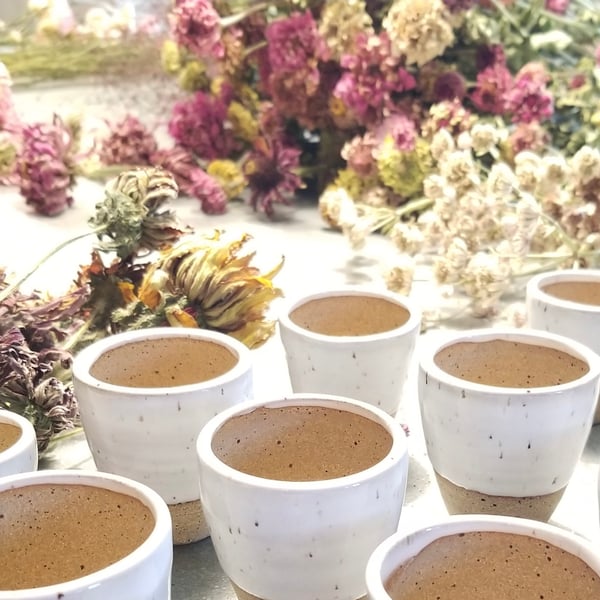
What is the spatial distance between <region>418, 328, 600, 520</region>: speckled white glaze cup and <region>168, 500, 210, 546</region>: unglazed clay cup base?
0.17 meters

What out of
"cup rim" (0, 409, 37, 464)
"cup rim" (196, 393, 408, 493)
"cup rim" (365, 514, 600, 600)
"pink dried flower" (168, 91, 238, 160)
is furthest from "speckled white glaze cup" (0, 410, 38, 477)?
"pink dried flower" (168, 91, 238, 160)

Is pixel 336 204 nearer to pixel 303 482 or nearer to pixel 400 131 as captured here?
pixel 400 131

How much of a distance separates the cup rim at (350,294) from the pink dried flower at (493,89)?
0.64 m

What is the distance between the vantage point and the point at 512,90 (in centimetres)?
139

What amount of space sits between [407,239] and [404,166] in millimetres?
245

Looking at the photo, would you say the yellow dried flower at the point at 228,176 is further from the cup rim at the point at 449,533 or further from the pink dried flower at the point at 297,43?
the cup rim at the point at 449,533

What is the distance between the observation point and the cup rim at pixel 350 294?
75 cm

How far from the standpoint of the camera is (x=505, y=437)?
625 mm

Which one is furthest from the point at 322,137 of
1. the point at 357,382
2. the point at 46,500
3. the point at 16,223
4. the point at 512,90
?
the point at 46,500

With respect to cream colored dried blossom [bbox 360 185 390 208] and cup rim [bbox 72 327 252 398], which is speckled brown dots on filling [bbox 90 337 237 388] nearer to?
cup rim [bbox 72 327 252 398]

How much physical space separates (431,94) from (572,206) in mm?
405

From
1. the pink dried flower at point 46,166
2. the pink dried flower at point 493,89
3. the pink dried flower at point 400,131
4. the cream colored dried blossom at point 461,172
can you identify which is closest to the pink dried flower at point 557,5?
the pink dried flower at point 493,89

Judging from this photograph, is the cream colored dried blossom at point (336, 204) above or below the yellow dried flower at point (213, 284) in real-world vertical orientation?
below

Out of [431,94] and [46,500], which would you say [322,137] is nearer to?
[431,94]
